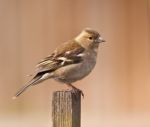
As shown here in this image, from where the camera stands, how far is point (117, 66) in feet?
34.4

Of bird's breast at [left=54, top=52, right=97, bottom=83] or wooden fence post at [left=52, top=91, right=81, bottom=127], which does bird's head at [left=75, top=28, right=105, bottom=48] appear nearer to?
bird's breast at [left=54, top=52, right=97, bottom=83]

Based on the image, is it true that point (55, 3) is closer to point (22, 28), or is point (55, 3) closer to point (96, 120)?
point (22, 28)

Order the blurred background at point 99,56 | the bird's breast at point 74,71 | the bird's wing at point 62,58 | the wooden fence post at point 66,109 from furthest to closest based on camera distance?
the blurred background at point 99,56
the bird's breast at point 74,71
the bird's wing at point 62,58
the wooden fence post at point 66,109

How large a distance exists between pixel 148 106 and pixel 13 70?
1413 millimetres

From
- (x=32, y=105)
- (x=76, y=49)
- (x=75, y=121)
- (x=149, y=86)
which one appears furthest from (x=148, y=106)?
(x=75, y=121)

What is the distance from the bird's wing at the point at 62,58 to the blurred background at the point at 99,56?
2.53 m

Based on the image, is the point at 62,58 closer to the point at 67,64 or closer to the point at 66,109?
the point at 67,64

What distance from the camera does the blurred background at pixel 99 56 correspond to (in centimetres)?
1030

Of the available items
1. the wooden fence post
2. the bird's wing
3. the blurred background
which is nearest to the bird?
the bird's wing

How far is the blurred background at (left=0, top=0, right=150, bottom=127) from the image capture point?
1030 centimetres

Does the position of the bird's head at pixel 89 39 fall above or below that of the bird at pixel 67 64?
above

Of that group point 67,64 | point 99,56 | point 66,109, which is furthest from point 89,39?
point 99,56

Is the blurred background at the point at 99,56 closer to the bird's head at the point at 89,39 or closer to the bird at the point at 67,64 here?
the bird's head at the point at 89,39

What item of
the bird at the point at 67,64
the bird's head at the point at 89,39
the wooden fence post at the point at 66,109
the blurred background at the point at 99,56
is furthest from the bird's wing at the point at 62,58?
the blurred background at the point at 99,56
